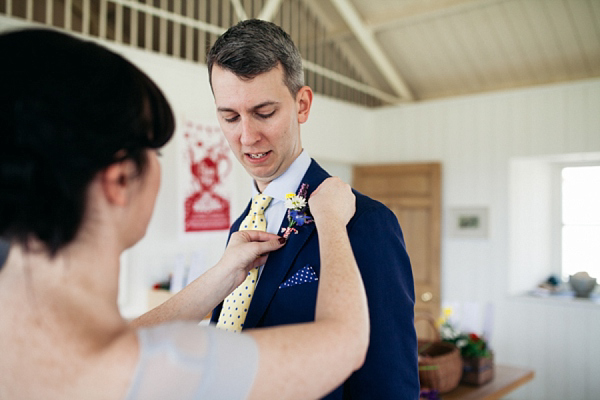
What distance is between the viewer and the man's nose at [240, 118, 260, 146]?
1376 millimetres

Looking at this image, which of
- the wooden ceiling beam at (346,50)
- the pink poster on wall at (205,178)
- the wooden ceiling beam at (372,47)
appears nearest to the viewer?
the pink poster on wall at (205,178)

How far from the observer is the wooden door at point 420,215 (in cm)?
604

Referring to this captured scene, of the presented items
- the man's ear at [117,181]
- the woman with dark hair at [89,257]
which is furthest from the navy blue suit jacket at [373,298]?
the man's ear at [117,181]

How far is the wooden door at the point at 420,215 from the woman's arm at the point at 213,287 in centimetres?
493

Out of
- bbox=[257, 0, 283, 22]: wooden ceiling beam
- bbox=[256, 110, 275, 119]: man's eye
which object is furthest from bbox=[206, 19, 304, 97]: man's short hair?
bbox=[257, 0, 283, 22]: wooden ceiling beam

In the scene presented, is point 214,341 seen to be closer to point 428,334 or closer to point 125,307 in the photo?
point 125,307

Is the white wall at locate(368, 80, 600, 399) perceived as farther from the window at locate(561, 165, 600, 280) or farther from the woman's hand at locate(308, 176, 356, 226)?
the woman's hand at locate(308, 176, 356, 226)

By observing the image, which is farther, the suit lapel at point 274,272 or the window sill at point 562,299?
the window sill at point 562,299

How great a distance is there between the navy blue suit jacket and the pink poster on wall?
333 centimetres

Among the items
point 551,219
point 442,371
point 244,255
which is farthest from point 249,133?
point 551,219

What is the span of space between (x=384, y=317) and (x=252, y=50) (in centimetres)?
74

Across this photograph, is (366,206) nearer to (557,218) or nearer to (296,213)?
(296,213)

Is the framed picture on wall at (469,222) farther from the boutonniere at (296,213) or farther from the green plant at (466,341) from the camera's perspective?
the boutonniere at (296,213)

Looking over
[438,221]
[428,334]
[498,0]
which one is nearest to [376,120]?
[438,221]
